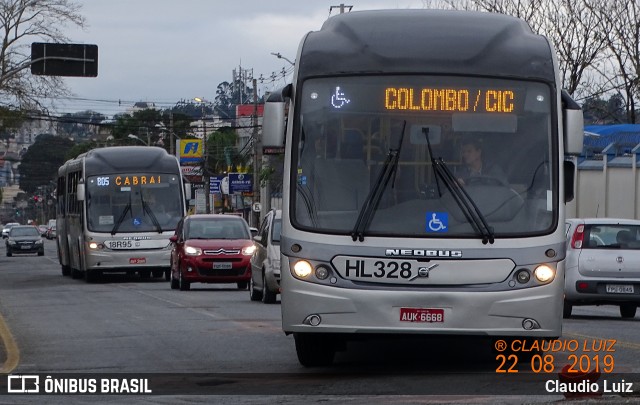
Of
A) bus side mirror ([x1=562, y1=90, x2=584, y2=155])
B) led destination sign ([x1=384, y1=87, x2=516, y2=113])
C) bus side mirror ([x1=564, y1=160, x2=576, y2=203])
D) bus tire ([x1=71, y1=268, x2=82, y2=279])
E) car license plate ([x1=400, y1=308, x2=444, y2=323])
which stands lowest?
bus tire ([x1=71, y1=268, x2=82, y2=279])

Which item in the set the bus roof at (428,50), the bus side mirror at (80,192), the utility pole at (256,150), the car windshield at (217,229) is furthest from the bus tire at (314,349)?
the utility pole at (256,150)

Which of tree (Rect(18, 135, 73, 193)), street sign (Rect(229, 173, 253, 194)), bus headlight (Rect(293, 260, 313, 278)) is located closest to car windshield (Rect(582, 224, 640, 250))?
bus headlight (Rect(293, 260, 313, 278))

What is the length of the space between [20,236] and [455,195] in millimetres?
64001

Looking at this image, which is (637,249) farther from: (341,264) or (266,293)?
(341,264)

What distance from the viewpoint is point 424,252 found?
491 inches

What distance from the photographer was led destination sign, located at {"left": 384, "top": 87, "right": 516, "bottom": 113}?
12.9m

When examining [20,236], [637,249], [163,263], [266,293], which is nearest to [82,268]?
[163,263]

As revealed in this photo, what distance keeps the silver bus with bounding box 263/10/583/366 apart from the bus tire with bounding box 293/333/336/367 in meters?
0.09

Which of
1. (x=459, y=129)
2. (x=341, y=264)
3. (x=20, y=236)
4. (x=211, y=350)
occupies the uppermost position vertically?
(x=459, y=129)

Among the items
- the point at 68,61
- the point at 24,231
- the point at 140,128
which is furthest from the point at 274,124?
the point at 140,128

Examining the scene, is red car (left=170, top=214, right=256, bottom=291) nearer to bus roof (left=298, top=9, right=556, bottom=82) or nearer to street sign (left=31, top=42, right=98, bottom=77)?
street sign (left=31, top=42, right=98, bottom=77)

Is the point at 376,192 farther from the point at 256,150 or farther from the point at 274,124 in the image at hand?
the point at 256,150

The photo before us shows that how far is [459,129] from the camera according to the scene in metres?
12.9

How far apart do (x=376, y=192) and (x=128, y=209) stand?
81.0 feet
